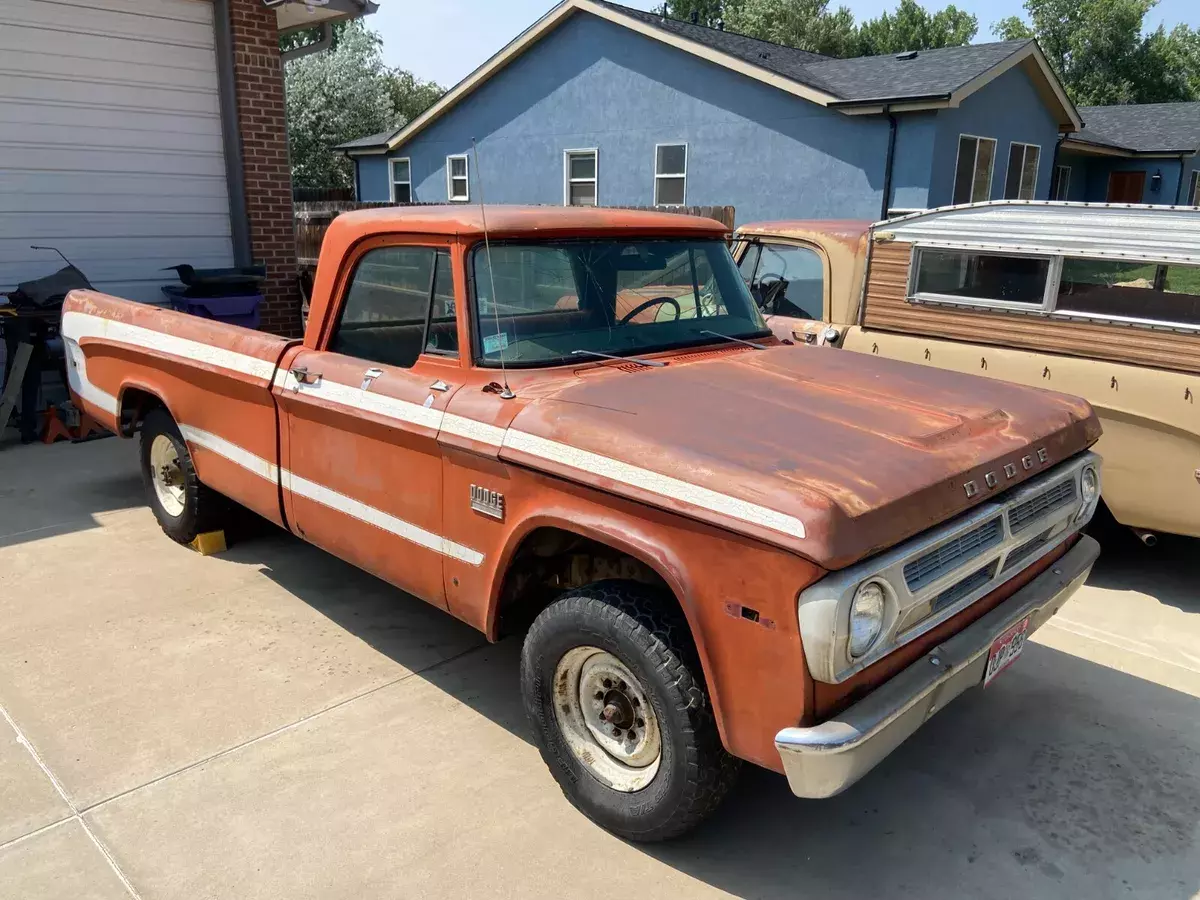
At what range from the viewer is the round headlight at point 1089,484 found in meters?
3.36

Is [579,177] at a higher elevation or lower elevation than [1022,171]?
lower

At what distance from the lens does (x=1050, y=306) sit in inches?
201

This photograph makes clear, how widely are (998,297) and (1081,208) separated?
629 millimetres

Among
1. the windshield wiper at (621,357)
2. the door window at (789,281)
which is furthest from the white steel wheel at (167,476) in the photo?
the door window at (789,281)

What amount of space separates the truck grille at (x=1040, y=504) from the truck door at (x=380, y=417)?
1823 millimetres

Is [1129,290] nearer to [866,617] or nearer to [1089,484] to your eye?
[1089,484]

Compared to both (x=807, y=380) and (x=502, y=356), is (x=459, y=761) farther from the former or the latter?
(x=807, y=380)

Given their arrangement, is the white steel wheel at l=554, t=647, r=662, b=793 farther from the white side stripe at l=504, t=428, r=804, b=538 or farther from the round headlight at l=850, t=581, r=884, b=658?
the round headlight at l=850, t=581, r=884, b=658

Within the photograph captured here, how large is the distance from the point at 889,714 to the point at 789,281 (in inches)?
177

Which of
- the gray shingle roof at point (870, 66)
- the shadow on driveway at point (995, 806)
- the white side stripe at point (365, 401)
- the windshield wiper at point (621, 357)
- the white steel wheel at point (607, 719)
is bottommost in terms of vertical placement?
the shadow on driveway at point (995, 806)

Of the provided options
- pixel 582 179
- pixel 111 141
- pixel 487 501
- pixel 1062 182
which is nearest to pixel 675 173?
pixel 582 179

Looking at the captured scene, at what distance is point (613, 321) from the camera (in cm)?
365

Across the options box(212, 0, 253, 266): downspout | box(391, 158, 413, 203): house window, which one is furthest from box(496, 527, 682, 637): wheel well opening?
box(391, 158, 413, 203): house window

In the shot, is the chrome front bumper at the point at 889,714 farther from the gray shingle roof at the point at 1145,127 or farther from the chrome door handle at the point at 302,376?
the gray shingle roof at the point at 1145,127
